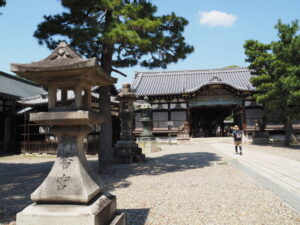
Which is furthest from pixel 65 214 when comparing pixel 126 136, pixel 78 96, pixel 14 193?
pixel 126 136

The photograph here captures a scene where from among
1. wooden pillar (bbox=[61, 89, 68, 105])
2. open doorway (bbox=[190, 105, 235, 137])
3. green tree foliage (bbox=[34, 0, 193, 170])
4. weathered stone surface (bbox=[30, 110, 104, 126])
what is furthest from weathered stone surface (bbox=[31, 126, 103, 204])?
open doorway (bbox=[190, 105, 235, 137])

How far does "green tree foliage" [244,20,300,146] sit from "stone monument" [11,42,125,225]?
13.0 m

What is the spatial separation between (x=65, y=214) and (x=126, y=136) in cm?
865

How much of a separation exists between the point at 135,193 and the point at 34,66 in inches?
139

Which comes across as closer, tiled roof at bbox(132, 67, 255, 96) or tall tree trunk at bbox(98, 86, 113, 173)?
tall tree trunk at bbox(98, 86, 113, 173)

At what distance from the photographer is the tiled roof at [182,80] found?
23.8 metres

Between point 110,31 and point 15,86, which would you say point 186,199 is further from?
point 15,86

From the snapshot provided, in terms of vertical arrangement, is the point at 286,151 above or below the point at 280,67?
below

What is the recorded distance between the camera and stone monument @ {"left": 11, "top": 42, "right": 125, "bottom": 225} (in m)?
2.95

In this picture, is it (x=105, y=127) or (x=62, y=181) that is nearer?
(x=62, y=181)

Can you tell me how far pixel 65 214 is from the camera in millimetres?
2912

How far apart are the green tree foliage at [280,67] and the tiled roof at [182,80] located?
5819mm

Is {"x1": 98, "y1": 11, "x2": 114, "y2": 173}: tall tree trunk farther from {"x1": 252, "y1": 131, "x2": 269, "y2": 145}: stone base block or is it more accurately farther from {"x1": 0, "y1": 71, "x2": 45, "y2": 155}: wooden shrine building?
{"x1": 252, "y1": 131, "x2": 269, "y2": 145}: stone base block

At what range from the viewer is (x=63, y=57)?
338 centimetres
